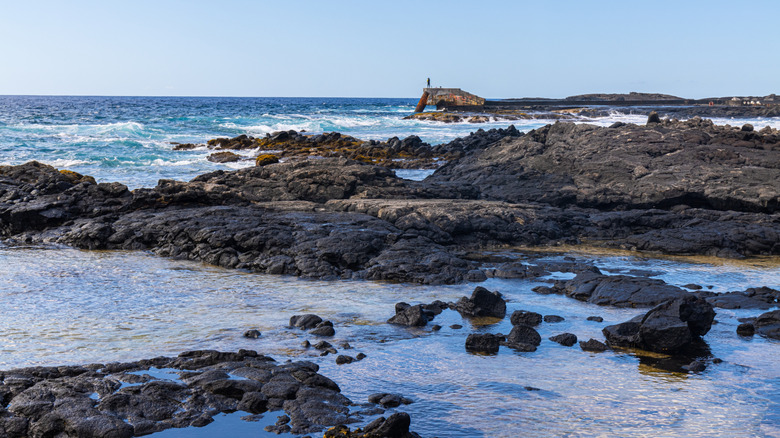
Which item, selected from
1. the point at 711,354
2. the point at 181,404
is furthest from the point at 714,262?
the point at 181,404

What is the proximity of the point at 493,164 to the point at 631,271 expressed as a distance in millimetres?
10883

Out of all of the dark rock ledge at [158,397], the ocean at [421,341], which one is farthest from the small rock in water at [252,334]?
the dark rock ledge at [158,397]

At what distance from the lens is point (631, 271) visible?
38.8 feet

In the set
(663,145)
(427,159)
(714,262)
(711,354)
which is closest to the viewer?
(711,354)

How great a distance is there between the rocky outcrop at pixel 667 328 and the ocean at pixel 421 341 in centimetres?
32

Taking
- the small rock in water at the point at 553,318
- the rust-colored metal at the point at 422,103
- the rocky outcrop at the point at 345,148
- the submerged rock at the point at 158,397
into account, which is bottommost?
the small rock in water at the point at 553,318

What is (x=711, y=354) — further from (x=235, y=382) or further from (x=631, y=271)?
(x=235, y=382)

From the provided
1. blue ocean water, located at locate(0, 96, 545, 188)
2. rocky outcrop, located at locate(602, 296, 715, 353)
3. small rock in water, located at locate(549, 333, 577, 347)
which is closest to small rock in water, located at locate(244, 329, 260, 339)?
small rock in water, located at locate(549, 333, 577, 347)

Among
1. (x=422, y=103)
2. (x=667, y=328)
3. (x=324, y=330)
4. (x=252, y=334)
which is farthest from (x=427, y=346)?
(x=422, y=103)

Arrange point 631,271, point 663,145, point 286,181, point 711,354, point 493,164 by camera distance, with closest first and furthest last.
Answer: point 711,354
point 631,271
point 286,181
point 663,145
point 493,164

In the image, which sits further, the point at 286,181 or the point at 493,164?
the point at 493,164

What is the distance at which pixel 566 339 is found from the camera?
25.8 ft

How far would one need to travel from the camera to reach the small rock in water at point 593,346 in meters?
7.61

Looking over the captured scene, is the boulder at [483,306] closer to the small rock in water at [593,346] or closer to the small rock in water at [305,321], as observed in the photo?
the small rock in water at [593,346]
